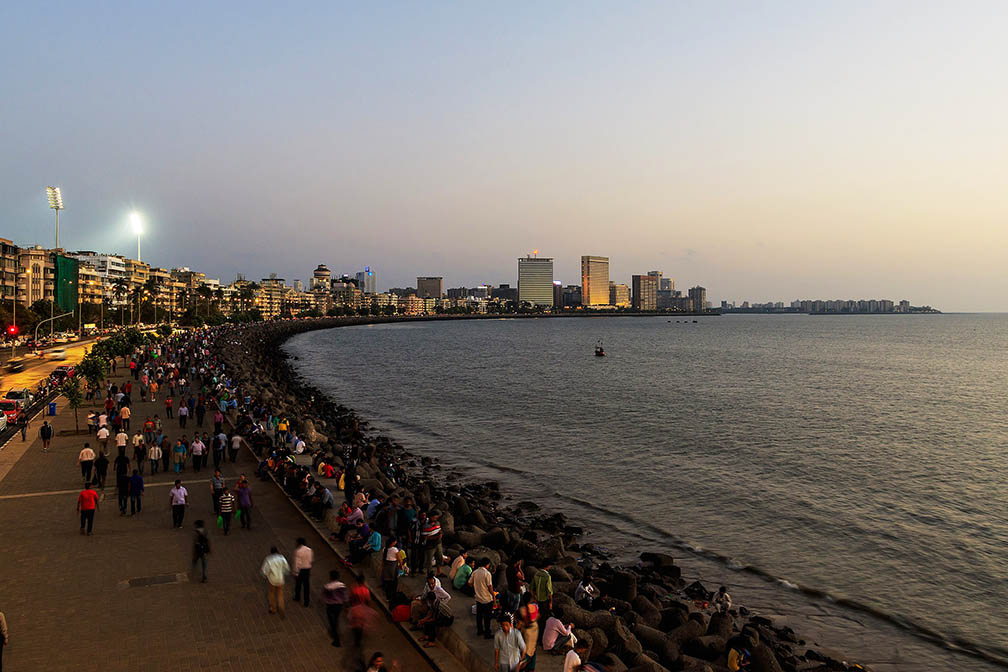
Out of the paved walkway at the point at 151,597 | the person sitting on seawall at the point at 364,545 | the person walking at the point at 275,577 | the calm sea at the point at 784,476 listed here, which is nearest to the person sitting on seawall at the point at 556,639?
the paved walkway at the point at 151,597

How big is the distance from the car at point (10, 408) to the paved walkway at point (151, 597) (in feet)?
42.8

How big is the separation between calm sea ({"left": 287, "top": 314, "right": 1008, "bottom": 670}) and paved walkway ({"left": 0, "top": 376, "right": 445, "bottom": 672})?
1083 cm

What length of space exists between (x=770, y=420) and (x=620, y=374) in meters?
30.4

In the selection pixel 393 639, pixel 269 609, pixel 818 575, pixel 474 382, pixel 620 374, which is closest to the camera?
pixel 393 639

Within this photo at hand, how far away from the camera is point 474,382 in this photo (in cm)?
6619

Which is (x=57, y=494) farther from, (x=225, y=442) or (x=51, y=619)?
(x=51, y=619)

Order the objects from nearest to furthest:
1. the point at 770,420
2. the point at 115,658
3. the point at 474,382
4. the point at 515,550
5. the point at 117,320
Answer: the point at 115,658 < the point at 515,550 < the point at 770,420 < the point at 474,382 < the point at 117,320

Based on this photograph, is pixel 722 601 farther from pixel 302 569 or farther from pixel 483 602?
pixel 302 569

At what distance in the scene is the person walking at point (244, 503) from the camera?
15.2m

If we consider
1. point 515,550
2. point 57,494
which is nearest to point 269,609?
point 515,550

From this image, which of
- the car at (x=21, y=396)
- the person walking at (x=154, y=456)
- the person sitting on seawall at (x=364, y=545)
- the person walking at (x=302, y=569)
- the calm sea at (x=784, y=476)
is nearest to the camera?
the person walking at (x=302, y=569)

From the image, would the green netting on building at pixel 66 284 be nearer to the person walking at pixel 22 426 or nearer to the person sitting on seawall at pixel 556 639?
the person walking at pixel 22 426

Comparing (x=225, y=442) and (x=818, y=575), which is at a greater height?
(x=225, y=442)

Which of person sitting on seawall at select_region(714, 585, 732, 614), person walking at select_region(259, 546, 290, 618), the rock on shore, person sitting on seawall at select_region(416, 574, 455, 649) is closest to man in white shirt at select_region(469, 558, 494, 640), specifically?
person sitting on seawall at select_region(416, 574, 455, 649)
